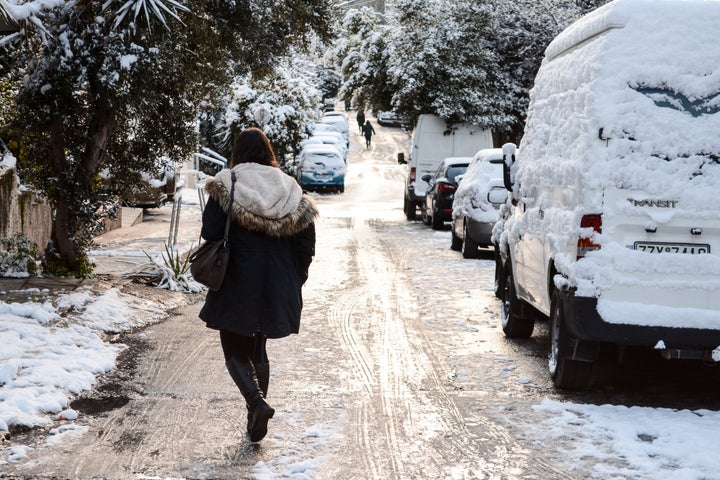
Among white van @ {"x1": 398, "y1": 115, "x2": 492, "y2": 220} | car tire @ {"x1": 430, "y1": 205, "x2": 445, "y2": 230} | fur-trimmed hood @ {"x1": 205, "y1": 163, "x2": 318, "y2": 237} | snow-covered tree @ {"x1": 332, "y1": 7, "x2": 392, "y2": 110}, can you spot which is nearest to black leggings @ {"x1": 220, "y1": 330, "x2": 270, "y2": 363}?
fur-trimmed hood @ {"x1": 205, "y1": 163, "x2": 318, "y2": 237}

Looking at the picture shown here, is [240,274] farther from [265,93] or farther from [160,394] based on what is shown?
[265,93]

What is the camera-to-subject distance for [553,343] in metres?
8.05

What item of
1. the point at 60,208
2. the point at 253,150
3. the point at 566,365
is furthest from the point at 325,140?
the point at 253,150

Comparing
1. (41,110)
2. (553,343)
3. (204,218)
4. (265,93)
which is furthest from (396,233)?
(265,93)

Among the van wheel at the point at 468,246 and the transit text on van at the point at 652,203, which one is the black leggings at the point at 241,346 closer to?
the transit text on van at the point at 652,203

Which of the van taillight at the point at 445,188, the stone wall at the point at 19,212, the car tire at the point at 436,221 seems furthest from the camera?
the car tire at the point at 436,221

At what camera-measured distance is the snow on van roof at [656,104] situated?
702cm

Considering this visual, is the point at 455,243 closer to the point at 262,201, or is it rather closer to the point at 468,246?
the point at 468,246

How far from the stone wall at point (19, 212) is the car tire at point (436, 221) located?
28.6ft

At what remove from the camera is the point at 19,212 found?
14023 mm

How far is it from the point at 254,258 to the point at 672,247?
270cm

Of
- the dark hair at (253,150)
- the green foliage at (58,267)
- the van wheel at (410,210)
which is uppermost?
the dark hair at (253,150)

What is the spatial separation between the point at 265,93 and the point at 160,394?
33.7 m

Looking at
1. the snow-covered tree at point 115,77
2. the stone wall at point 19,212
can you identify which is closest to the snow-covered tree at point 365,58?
the stone wall at point 19,212
